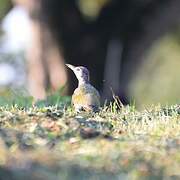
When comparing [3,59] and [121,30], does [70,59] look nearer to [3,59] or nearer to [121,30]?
[121,30]

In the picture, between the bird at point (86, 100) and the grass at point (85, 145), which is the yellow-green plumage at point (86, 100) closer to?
the bird at point (86, 100)

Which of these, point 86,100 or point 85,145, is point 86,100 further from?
point 85,145

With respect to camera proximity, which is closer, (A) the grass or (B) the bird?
(A) the grass

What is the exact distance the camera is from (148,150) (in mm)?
6062

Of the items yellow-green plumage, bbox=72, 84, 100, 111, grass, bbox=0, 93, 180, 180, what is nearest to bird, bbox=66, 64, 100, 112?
yellow-green plumage, bbox=72, 84, 100, 111

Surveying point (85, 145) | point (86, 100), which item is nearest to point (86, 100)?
point (86, 100)

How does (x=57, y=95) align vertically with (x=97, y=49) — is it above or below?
below

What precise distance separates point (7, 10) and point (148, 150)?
17968 millimetres

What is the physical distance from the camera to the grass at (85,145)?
5.54 metres

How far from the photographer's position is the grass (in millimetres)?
5543

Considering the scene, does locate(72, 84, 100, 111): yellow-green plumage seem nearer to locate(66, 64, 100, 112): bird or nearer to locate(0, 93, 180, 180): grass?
locate(66, 64, 100, 112): bird

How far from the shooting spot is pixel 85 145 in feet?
20.1

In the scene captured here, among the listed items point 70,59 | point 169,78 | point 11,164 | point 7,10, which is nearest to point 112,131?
point 11,164

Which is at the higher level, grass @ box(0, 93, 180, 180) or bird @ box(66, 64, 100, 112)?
bird @ box(66, 64, 100, 112)
